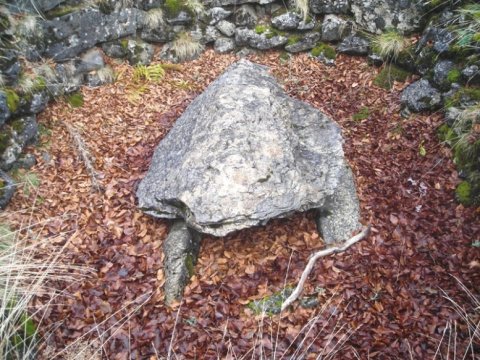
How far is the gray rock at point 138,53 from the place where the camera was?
7059mm

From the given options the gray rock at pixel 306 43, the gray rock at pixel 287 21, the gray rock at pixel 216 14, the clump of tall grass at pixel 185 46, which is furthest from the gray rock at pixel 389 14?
the clump of tall grass at pixel 185 46

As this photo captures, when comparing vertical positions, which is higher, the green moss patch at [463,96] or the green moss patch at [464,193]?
the green moss patch at [463,96]

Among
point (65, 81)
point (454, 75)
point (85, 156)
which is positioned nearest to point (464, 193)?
point (454, 75)

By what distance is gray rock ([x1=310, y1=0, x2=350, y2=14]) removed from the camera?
7020 millimetres

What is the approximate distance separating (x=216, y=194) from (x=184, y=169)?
63cm

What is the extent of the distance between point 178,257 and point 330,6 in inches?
230

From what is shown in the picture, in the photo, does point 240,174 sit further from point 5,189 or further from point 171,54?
point 171,54

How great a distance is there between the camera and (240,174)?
409cm

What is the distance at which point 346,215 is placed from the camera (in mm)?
4574

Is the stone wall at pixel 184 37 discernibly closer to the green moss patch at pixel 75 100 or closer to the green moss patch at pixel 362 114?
the green moss patch at pixel 75 100

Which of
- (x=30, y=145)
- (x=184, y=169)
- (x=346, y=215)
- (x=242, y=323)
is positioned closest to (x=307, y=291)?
(x=242, y=323)

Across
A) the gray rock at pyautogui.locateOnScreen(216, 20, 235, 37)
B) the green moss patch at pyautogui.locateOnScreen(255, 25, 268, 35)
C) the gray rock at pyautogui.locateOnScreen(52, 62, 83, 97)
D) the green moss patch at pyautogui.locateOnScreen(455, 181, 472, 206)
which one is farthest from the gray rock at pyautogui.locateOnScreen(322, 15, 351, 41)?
the gray rock at pyautogui.locateOnScreen(52, 62, 83, 97)

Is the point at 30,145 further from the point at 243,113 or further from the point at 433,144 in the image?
the point at 433,144

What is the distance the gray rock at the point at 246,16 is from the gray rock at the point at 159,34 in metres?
1.41
